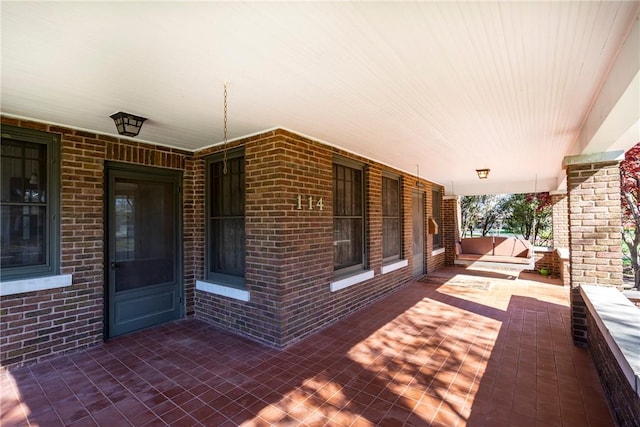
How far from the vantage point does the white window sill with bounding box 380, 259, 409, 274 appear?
19.0 ft

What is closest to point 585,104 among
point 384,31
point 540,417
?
point 384,31

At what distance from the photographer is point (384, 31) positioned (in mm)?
1751

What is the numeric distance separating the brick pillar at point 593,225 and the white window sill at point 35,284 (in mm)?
5823

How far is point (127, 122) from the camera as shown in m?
3.08

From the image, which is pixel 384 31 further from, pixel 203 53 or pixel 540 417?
pixel 540 417

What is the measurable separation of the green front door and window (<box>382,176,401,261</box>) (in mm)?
3663

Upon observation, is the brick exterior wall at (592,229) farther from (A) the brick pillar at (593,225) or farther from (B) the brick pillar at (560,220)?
(B) the brick pillar at (560,220)

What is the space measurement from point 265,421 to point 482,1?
9.66 ft

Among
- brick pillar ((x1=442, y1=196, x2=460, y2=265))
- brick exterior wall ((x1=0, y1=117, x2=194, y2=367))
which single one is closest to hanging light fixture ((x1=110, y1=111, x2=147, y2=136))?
brick exterior wall ((x1=0, y1=117, x2=194, y2=367))

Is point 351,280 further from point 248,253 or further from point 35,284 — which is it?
point 35,284

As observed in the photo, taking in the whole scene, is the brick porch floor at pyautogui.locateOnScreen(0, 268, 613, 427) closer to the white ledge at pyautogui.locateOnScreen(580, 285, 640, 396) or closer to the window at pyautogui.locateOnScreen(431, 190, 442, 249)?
the white ledge at pyautogui.locateOnScreen(580, 285, 640, 396)

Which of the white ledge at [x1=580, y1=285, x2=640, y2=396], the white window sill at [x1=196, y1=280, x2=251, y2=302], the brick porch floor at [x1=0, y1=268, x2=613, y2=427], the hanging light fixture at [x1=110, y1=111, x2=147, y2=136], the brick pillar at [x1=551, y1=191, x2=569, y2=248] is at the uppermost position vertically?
the hanging light fixture at [x1=110, y1=111, x2=147, y2=136]

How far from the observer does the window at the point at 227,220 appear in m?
4.27

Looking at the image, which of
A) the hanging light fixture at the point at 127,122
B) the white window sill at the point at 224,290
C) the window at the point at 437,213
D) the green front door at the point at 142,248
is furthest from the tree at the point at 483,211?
the hanging light fixture at the point at 127,122
